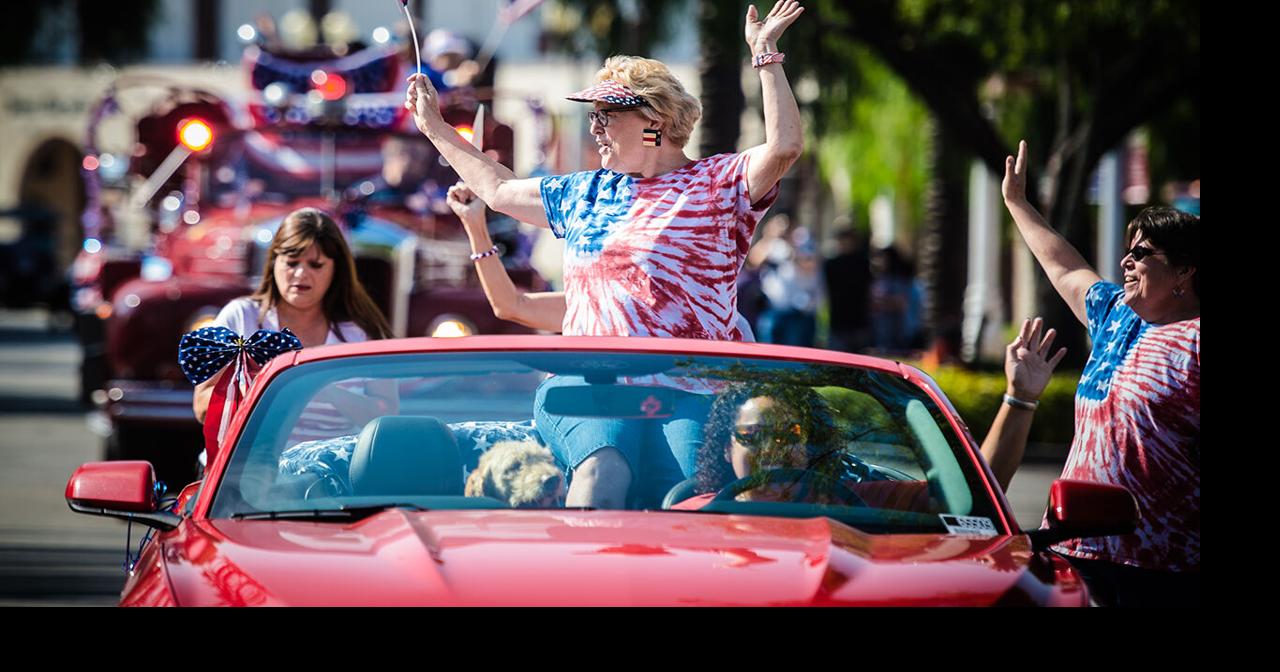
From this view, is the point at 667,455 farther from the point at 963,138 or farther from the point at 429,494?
the point at 963,138

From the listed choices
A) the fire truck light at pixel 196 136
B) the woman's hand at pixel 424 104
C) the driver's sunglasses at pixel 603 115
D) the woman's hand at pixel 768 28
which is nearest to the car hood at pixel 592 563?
the driver's sunglasses at pixel 603 115

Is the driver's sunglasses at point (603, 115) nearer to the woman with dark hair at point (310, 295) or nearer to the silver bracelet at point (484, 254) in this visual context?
the silver bracelet at point (484, 254)

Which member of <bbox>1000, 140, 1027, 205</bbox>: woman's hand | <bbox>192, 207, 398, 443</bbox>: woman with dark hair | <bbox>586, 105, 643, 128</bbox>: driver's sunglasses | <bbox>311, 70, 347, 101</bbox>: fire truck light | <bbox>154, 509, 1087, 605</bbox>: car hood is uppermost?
<bbox>311, 70, 347, 101</bbox>: fire truck light

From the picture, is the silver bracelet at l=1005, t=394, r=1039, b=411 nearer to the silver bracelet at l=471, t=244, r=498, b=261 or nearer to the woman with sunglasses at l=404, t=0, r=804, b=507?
the woman with sunglasses at l=404, t=0, r=804, b=507

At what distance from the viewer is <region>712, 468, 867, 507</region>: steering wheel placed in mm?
4215

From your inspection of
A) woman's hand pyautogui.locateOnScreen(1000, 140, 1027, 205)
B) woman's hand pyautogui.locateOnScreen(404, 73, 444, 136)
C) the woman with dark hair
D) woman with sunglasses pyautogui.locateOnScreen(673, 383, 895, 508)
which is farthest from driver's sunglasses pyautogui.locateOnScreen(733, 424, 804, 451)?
the woman with dark hair

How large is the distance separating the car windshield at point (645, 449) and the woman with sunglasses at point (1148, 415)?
749mm

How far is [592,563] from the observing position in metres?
3.49

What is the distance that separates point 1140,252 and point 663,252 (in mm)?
1226

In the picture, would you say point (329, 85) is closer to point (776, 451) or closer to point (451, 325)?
point (451, 325)

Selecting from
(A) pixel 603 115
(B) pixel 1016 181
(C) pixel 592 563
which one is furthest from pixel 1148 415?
(C) pixel 592 563
